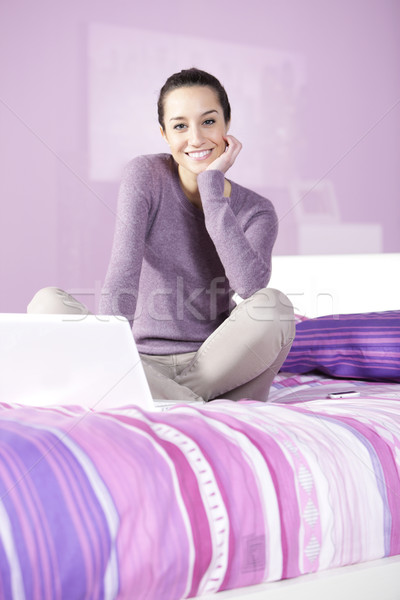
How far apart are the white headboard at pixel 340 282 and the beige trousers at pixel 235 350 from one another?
104 centimetres

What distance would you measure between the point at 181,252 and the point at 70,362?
72 cm

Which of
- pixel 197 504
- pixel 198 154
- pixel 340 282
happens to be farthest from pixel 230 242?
pixel 340 282

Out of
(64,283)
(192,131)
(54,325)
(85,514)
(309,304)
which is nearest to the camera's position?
(85,514)

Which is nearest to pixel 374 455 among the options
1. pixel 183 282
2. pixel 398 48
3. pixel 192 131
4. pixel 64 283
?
pixel 183 282

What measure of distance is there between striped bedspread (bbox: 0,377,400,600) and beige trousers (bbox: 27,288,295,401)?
0.40 metres

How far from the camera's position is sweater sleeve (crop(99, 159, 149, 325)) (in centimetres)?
139

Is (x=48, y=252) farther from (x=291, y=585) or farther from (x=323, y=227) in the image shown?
(x=291, y=585)

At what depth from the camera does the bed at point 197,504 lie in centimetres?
60

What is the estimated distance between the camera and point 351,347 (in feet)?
5.57

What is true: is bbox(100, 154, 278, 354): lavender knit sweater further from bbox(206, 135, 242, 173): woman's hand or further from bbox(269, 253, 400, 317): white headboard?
bbox(269, 253, 400, 317): white headboard

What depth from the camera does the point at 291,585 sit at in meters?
0.70

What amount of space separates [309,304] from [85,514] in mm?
1949

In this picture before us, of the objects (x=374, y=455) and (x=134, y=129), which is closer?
(x=374, y=455)

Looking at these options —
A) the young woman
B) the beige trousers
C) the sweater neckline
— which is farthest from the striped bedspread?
the sweater neckline
